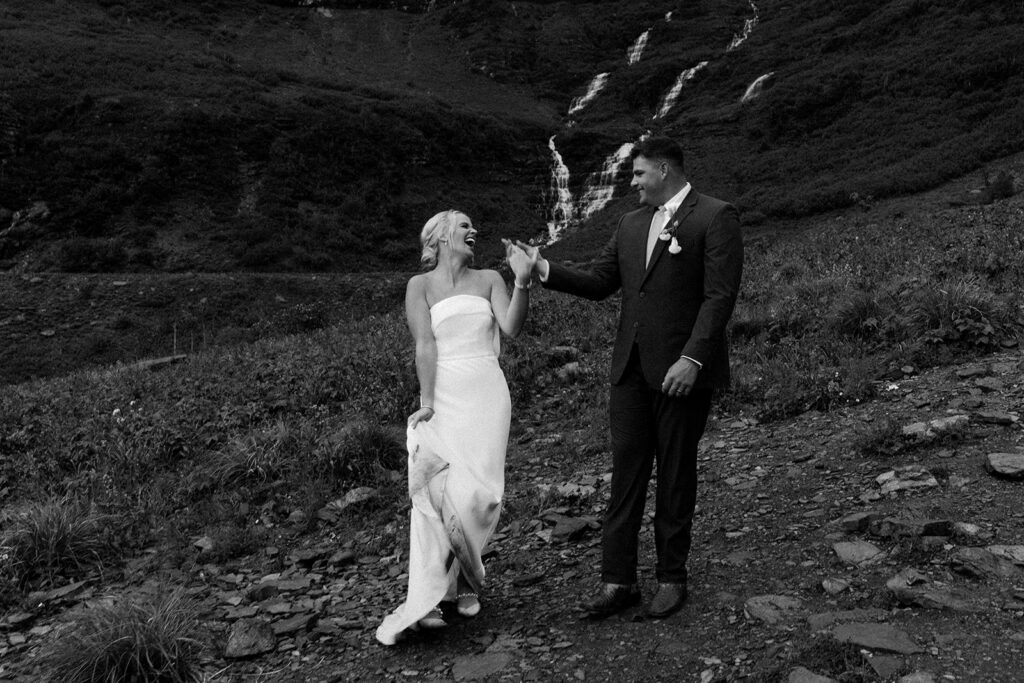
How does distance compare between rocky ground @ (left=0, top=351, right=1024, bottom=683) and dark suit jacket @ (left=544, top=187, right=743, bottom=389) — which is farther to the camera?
dark suit jacket @ (left=544, top=187, right=743, bottom=389)

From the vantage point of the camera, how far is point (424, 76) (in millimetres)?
61219

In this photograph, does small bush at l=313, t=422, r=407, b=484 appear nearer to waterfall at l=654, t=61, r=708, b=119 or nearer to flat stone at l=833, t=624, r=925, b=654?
flat stone at l=833, t=624, r=925, b=654

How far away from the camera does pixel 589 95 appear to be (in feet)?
198

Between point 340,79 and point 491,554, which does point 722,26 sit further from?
point 491,554

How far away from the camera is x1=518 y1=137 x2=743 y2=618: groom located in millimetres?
4180

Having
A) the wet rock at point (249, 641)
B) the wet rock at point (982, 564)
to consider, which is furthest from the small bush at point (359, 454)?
the wet rock at point (982, 564)

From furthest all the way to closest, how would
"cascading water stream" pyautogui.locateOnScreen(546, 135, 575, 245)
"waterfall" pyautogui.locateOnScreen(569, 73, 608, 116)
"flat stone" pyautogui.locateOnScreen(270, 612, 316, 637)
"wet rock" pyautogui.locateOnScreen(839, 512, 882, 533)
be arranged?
1. "waterfall" pyautogui.locateOnScreen(569, 73, 608, 116)
2. "cascading water stream" pyautogui.locateOnScreen(546, 135, 575, 245)
3. "flat stone" pyautogui.locateOnScreen(270, 612, 316, 637)
4. "wet rock" pyautogui.locateOnScreen(839, 512, 882, 533)

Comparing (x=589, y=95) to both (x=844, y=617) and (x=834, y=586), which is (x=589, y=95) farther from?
(x=844, y=617)

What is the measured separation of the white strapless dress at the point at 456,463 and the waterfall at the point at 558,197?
32.3m

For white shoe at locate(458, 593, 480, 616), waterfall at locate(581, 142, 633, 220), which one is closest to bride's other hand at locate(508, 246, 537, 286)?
white shoe at locate(458, 593, 480, 616)

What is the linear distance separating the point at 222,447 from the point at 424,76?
56.4 m

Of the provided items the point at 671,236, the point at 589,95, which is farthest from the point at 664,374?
the point at 589,95

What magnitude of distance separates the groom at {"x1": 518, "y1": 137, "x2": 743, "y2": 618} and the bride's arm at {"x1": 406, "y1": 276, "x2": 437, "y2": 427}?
76 centimetres

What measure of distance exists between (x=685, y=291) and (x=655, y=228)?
405 mm
